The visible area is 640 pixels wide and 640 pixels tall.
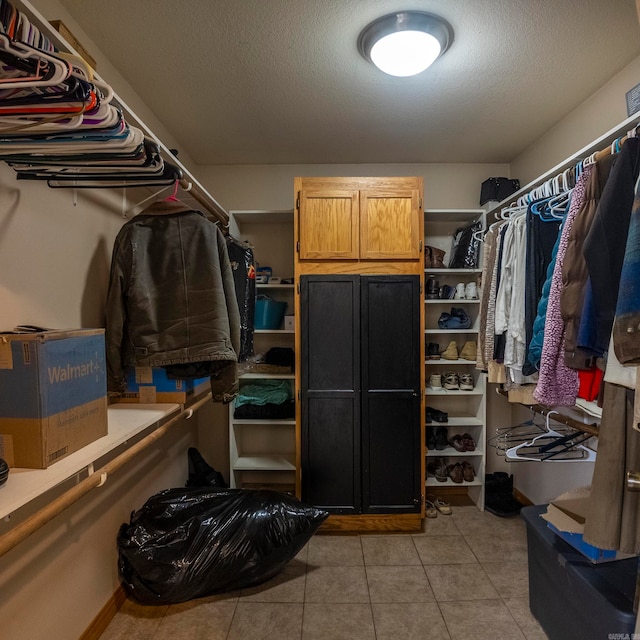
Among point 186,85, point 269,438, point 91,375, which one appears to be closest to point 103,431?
point 91,375

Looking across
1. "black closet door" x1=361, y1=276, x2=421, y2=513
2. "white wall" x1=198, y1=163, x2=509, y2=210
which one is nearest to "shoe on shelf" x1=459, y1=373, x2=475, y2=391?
"black closet door" x1=361, y1=276, x2=421, y2=513

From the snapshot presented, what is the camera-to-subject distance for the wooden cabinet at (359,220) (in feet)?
8.37

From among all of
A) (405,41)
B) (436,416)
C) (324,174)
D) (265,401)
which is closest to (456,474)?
(436,416)

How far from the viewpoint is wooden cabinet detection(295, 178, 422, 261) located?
255 cm

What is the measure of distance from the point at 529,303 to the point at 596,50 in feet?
4.12

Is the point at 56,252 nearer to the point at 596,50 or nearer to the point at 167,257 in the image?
the point at 167,257

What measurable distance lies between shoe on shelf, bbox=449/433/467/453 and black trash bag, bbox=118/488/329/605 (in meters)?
1.30

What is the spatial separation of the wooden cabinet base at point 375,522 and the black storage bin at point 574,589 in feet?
2.65

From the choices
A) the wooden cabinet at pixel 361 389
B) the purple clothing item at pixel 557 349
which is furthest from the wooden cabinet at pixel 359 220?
the purple clothing item at pixel 557 349

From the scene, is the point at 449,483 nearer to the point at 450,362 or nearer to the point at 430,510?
the point at 430,510

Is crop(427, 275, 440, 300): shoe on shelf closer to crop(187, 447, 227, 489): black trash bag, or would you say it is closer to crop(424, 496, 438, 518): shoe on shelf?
crop(424, 496, 438, 518): shoe on shelf

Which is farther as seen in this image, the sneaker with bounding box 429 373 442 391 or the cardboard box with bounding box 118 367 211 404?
the sneaker with bounding box 429 373 442 391

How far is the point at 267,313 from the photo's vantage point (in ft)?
9.29

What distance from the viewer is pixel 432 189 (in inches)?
124
